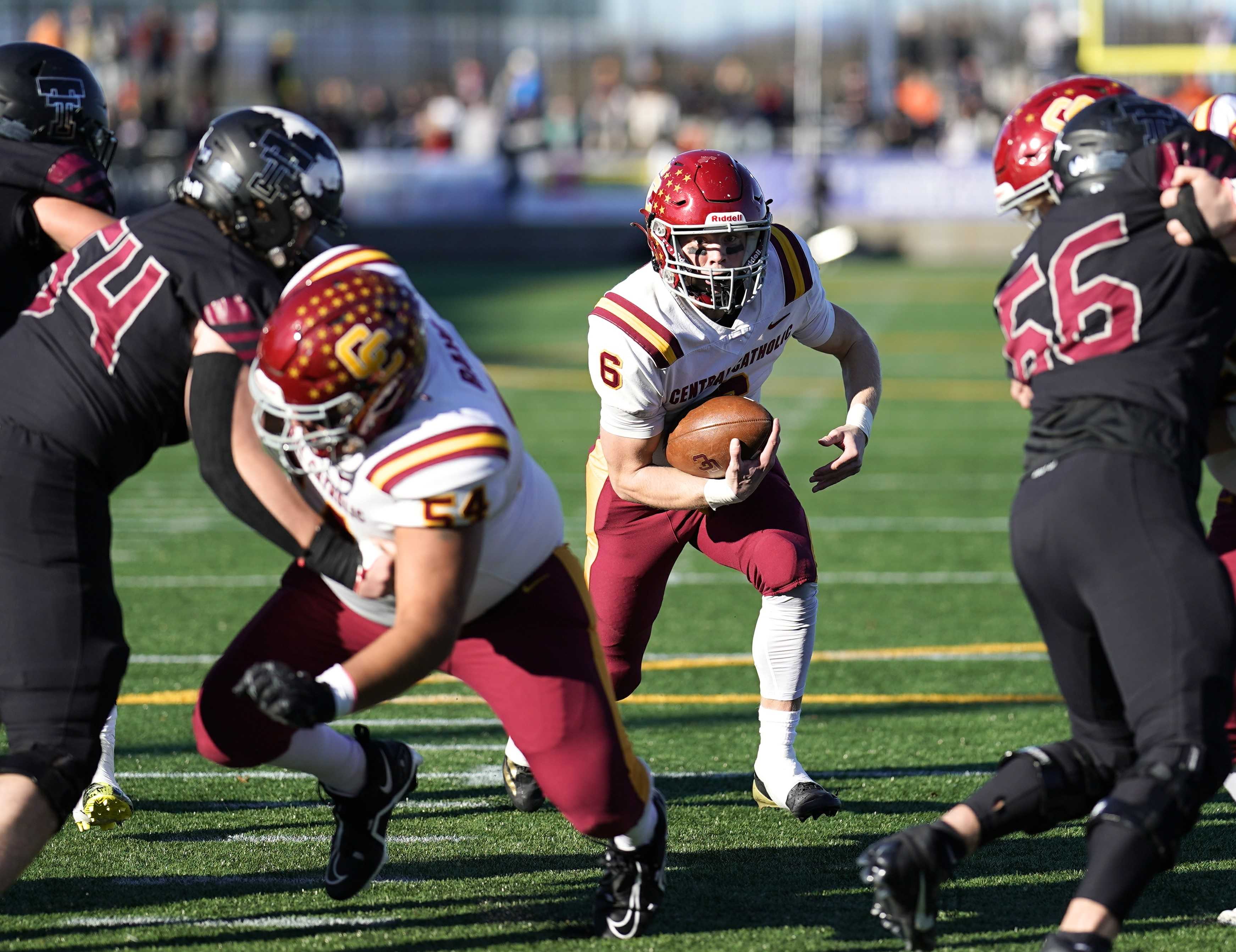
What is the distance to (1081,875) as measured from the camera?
3.79m

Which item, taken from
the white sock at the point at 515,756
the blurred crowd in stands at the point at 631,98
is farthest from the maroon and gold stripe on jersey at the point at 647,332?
the blurred crowd in stands at the point at 631,98

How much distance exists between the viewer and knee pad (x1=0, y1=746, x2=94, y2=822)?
310 cm

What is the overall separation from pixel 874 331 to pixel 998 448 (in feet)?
24.7

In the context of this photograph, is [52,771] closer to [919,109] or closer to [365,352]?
[365,352]

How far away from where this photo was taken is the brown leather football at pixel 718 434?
4.21m

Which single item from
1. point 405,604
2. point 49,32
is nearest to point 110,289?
point 405,604

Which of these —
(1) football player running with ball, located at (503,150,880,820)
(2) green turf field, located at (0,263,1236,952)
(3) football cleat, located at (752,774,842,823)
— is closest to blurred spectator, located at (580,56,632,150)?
(2) green turf field, located at (0,263,1236,952)

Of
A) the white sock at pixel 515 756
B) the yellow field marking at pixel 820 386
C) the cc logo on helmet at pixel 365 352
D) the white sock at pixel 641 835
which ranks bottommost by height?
the yellow field marking at pixel 820 386

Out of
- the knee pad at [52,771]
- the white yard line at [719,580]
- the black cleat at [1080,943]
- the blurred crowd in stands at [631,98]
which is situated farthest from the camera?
the blurred crowd in stands at [631,98]

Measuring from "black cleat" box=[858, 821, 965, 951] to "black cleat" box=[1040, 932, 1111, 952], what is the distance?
26 cm

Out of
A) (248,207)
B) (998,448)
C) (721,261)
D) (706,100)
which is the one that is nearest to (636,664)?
(721,261)

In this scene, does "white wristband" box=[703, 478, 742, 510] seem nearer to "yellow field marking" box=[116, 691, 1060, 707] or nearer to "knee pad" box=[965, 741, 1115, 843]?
"knee pad" box=[965, 741, 1115, 843]

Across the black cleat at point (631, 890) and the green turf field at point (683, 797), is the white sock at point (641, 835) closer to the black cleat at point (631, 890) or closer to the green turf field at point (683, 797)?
the black cleat at point (631, 890)

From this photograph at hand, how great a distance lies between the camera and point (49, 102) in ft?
13.0
